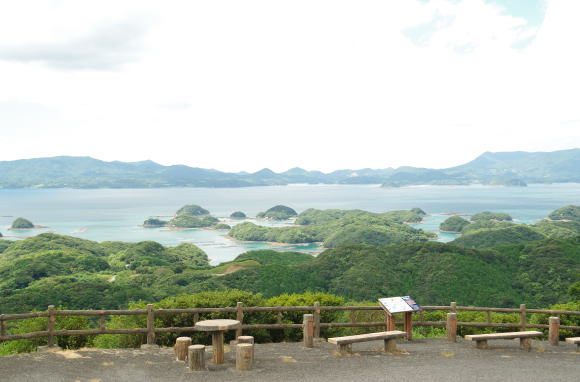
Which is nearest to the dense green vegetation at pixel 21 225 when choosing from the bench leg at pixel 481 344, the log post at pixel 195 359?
the log post at pixel 195 359

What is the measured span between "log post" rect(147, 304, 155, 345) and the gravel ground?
1.14 ft

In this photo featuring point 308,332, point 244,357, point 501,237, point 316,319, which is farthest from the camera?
point 501,237

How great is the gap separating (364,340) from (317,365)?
1.32 metres

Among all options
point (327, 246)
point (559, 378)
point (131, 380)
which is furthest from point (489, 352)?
point (327, 246)

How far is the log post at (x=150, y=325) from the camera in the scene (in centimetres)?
1172

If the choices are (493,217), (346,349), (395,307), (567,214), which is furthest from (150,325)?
(567,214)

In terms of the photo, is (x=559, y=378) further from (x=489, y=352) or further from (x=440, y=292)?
(x=440, y=292)

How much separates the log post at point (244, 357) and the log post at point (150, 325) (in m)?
2.62

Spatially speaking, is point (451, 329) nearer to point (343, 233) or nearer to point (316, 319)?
point (316, 319)

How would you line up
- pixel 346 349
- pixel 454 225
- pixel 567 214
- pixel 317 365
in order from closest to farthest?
1. pixel 317 365
2. pixel 346 349
3. pixel 454 225
4. pixel 567 214

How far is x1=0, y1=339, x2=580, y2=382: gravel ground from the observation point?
9.81 meters

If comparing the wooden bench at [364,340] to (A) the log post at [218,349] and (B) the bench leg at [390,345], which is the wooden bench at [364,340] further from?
(A) the log post at [218,349]

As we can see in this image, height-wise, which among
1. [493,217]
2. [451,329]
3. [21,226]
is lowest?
[21,226]

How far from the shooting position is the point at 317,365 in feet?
35.1
